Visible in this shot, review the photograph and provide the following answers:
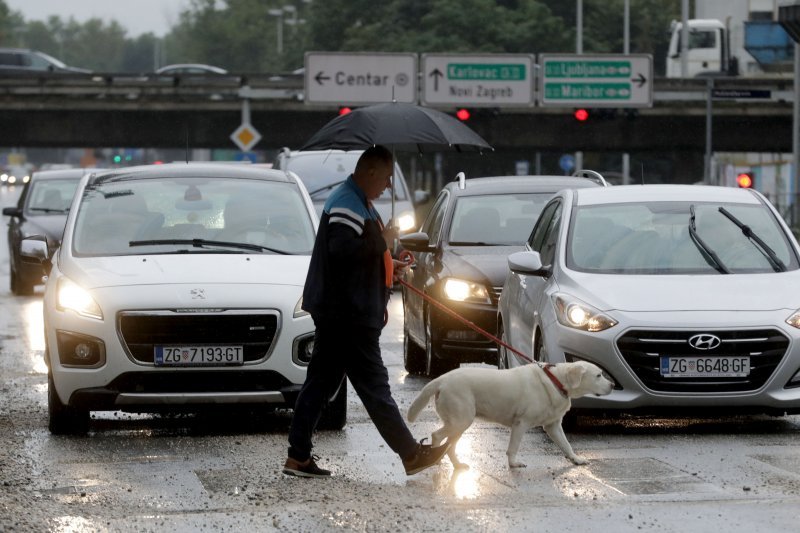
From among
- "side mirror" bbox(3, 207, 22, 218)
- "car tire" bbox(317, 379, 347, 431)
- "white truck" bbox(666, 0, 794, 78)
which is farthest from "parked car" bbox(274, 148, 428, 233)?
"white truck" bbox(666, 0, 794, 78)

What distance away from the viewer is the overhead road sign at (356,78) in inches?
1932

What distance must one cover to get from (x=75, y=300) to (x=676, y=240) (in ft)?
12.4

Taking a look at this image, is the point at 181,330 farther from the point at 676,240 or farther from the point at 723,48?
the point at 723,48

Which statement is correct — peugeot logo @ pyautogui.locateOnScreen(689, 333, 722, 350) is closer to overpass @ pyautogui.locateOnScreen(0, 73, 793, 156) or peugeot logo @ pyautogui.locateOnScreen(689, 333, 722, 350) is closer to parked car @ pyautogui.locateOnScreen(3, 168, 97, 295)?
parked car @ pyautogui.locateOnScreen(3, 168, 97, 295)

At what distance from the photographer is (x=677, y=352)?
395 inches

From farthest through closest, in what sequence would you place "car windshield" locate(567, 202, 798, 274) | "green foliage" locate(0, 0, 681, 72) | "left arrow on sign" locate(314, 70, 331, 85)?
"green foliage" locate(0, 0, 681, 72), "left arrow on sign" locate(314, 70, 331, 85), "car windshield" locate(567, 202, 798, 274)

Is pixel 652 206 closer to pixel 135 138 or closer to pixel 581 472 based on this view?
pixel 581 472

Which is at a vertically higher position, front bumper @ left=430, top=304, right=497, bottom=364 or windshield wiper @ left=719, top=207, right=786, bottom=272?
windshield wiper @ left=719, top=207, right=786, bottom=272

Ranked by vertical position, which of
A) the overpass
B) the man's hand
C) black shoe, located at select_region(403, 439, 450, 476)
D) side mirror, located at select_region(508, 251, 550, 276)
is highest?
the man's hand

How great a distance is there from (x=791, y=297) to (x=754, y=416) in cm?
113

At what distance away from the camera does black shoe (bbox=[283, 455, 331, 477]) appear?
8.57 m

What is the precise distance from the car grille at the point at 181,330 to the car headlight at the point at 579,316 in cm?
178

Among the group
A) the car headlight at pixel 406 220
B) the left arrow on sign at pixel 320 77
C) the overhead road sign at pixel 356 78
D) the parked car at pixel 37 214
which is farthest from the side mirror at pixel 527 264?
the left arrow on sign at pixel 320 77

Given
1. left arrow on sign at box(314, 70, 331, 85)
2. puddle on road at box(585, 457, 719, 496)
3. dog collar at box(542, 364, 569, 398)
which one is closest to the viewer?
puddle on road at box(585, 457, 719, 496)
